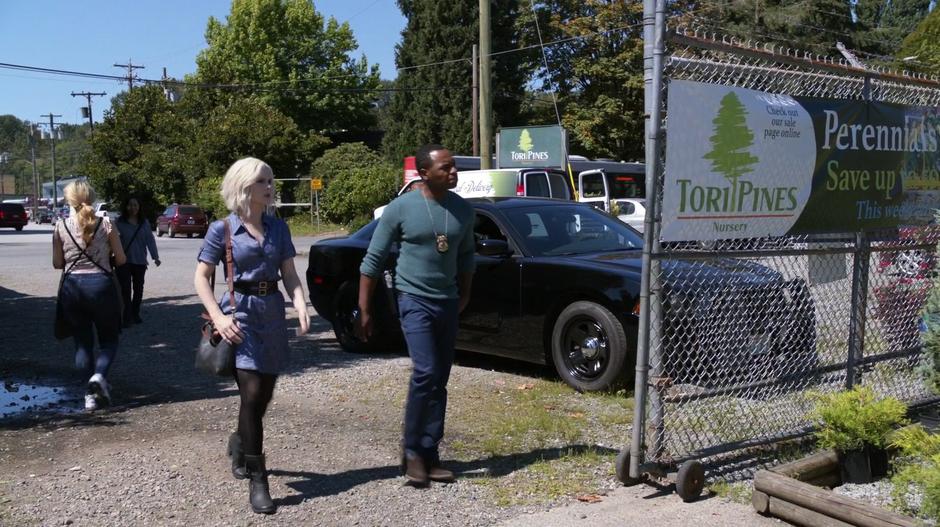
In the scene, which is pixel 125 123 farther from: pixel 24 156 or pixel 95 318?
pixel 24 156

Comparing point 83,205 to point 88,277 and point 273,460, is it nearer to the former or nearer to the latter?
point 88,277

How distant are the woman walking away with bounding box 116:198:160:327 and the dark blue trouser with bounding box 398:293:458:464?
6307 millimetres

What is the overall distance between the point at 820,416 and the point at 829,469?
0.93 ft

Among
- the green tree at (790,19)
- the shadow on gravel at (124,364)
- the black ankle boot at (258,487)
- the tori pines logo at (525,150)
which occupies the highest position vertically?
the green tree at (790,19)

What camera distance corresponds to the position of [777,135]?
5102 millimetres

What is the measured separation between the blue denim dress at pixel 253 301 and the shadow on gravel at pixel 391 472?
0.73m

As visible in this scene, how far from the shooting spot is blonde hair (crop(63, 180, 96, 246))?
653 cm

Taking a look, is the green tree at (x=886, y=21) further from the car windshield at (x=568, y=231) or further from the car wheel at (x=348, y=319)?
the car wheel at (x=348, y=319)

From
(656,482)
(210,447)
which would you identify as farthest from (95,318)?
(656,482)

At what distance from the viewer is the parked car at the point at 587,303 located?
17.7ft

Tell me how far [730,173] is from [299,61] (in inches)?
2287

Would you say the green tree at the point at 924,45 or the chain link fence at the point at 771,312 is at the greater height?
the green tree at the point at 924,45

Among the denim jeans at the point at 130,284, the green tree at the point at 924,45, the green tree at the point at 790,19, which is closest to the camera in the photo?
the denim jeans at the point at 130,284

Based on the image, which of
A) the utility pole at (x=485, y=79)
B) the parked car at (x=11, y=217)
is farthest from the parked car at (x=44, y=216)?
the utility pole at (x=485, y=79)
